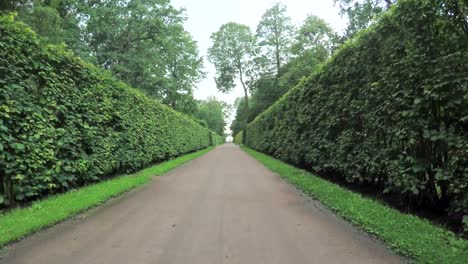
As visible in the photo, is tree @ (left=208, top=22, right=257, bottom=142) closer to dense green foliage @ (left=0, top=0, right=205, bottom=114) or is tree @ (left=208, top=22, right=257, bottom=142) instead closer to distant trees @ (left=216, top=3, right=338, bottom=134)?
distant trees @ (left=216, top=3, right=338, bottom=134)

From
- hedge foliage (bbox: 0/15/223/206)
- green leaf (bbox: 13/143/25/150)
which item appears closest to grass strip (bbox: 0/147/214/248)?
hedge foliage (bbox: 0/15/223/206)

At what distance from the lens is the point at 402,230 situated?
389 cm

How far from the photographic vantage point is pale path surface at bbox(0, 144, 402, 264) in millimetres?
3406

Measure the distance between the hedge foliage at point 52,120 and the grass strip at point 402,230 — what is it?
17.8 ft

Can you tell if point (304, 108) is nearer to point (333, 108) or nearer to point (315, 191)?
point (333, 108)

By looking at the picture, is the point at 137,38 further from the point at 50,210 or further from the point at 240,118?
the point at 240,118

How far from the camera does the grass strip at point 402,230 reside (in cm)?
315

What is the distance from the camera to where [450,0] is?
3.98m

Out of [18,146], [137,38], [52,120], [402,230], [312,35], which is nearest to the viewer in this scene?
[402,230]

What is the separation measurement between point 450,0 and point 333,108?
4.26 meters

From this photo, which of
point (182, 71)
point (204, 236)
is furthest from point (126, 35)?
point (204, 236)

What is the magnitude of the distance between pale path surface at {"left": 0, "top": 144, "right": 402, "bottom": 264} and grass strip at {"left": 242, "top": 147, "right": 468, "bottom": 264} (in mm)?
186

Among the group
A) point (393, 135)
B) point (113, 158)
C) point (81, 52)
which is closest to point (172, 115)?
point (81, 52)

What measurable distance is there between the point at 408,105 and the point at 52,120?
6.57m
